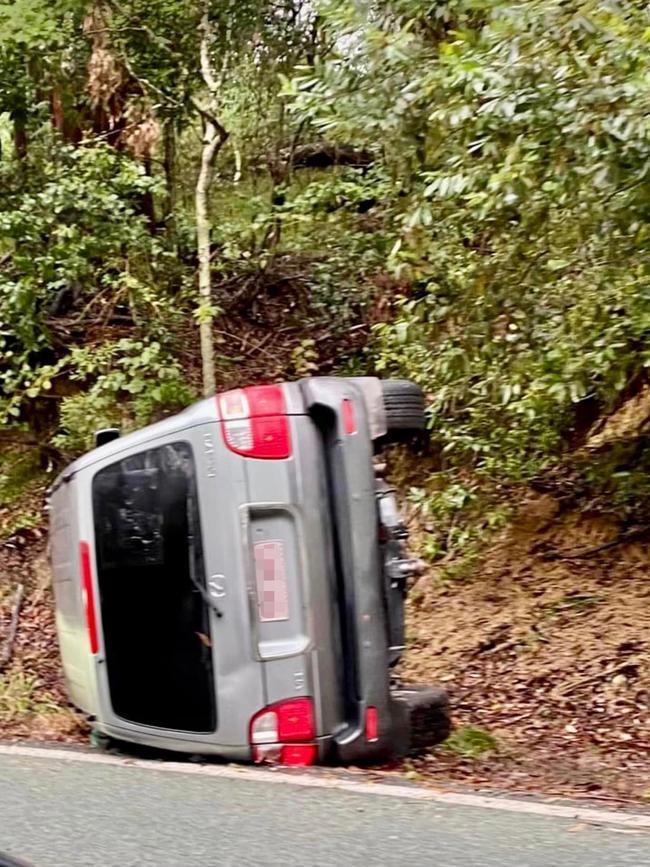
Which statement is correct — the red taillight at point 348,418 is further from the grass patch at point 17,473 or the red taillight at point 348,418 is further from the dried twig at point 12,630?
the grass patch at point 17,473

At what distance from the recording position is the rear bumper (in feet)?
16.0

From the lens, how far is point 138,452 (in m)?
5.25

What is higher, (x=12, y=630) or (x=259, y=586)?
(x=259, y=586)

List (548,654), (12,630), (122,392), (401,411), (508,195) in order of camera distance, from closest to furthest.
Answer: (401,411) → (508,195) → (548,654) → (12,630) → (122,392)

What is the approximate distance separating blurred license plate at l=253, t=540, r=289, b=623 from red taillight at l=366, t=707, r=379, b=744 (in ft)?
1.96

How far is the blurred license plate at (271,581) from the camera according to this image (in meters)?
4.84

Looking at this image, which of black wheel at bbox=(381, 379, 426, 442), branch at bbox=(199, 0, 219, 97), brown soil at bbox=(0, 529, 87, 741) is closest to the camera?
black wheel at bbox=(381, 379, 426, 442)

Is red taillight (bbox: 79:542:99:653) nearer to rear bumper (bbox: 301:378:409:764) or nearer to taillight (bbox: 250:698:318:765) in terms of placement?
taillight (bbox: 250:698:318:765)

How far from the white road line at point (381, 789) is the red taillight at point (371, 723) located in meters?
0.29

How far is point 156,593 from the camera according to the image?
16.5 feet

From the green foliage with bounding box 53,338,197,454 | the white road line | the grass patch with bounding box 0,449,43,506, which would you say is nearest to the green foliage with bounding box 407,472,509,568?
the green foliage with bounding box 53,338,197,454

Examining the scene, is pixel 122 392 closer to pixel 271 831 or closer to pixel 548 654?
pixel 548 654

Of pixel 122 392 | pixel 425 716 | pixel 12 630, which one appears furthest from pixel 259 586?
pixel 122 392

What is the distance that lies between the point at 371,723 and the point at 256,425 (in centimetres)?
151
